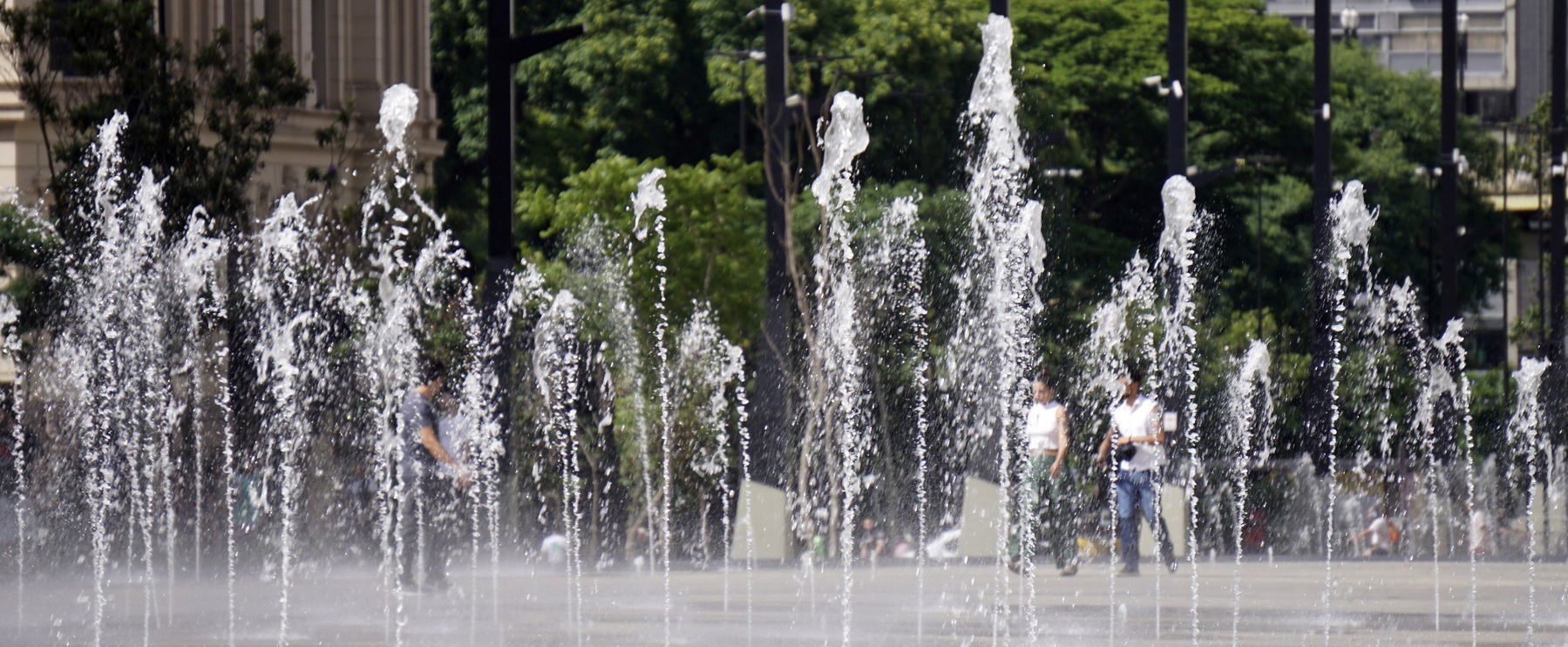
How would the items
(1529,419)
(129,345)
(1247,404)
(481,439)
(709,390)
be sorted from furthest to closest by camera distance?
(1529,419), (1247,404), (709,390), (481,439), (129,345)

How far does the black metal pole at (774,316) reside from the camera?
1923cm

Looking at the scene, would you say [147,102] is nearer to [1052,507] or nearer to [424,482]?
[424,482]

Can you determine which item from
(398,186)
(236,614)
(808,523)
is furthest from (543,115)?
(236,614)

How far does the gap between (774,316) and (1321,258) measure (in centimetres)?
1264

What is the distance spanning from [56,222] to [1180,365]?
32.7 feet

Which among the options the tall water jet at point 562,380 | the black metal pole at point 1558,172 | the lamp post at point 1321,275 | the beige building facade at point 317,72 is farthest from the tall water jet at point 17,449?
the black metal pole at point 1558,172

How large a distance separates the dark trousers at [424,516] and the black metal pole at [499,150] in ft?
1.61

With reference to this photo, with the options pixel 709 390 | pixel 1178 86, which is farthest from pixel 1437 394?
pixel 1178 86

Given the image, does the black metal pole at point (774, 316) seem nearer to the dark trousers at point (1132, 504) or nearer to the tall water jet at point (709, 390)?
the dark trousers at point (1132, 504)

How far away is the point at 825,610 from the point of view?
45.4ft

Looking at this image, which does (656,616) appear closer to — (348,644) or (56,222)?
(348,644)

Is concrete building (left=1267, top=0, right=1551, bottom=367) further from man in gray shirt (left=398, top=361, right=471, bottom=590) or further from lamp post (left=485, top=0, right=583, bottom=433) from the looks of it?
man in gray shirt (left=398, top=361, right=471, bottom=590)

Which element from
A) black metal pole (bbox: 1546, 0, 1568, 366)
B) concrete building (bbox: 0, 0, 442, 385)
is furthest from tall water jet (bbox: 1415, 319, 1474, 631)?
concrete building (bbox: 0, 0, 442, 385)

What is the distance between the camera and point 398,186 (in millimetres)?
35000
